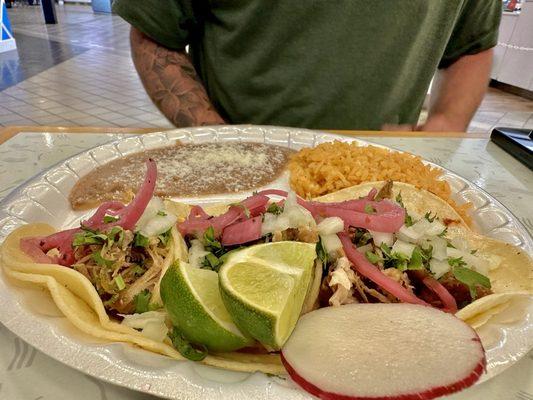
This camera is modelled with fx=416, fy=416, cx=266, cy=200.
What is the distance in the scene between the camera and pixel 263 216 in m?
0.98

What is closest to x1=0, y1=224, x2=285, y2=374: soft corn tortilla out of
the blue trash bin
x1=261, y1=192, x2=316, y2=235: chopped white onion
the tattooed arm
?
x1=261, y1=192, x2=316, y2=235: chopped white onion

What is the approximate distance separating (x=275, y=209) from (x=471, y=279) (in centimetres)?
47

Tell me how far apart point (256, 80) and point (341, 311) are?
5.06ft

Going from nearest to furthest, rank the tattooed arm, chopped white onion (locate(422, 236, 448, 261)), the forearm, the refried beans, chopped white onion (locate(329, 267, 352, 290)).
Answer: chopped white onion (locate(329, 267, 352, 290)) → chopped white onion (locate(422, 236, 448, 261)) → the refried beans → the tattooed arm → the forearm

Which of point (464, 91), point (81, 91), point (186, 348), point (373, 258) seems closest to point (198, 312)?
point (186, 348)

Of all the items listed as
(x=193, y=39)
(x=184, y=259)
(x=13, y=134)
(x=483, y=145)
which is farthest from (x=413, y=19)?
Result: (x=13, y=134)

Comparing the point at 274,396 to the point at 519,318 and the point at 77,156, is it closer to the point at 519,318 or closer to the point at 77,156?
the point at 519,318

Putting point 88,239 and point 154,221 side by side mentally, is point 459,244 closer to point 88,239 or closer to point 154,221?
point 154,221

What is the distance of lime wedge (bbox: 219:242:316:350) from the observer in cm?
70

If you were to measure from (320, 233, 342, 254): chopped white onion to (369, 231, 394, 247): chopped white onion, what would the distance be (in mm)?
94

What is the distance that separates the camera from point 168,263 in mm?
950

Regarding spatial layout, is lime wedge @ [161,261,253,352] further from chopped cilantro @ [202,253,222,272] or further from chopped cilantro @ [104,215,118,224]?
chopped cilantro @ [104,215,118,224]

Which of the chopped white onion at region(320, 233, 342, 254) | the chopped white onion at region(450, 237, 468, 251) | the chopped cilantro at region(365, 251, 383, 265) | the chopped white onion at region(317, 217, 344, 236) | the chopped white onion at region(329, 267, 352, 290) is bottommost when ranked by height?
the chopped white onion at region(450, 237, 468, 251)

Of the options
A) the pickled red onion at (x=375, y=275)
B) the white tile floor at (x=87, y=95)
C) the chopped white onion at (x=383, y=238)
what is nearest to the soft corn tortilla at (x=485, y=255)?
the pickled red onion at (x=375, y=275)
